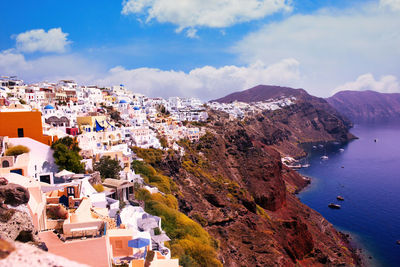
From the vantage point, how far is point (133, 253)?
397 inches

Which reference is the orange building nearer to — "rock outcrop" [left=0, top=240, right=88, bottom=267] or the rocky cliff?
the rocky cliff

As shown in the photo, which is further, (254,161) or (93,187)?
(254,161)

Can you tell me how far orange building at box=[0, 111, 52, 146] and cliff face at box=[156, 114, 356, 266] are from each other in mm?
12965

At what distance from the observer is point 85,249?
8.48 metres

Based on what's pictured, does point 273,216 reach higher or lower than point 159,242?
lower

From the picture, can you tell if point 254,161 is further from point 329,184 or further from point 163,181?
point 163,181

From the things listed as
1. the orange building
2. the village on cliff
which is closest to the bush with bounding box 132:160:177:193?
the village on cliff

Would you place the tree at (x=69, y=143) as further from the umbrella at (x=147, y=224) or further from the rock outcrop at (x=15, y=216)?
the rock outcrop at (x=15, y=216)

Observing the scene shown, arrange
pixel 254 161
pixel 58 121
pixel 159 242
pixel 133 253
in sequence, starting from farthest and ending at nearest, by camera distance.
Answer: pixel 254 161, pixel 58 121, pixel 159 242, pixel 133 253

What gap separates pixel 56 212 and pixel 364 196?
61.8m

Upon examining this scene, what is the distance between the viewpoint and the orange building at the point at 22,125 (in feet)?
66.3

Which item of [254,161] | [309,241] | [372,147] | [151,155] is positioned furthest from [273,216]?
[372,147]

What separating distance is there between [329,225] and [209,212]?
25.7 m

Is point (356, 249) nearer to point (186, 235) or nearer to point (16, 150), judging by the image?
point (186, 235)
